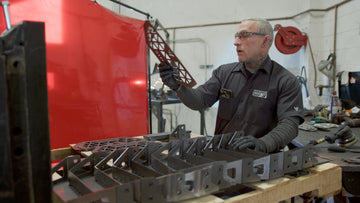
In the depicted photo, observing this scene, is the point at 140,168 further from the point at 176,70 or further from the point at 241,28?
the point at 241,28

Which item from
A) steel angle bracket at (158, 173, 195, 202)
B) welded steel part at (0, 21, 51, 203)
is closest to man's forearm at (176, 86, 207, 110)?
steel angle bracket at (158, 173, 195, 202)

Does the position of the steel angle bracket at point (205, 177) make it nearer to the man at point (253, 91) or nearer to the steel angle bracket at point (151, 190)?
the steel angle bracket at point (151, 190)

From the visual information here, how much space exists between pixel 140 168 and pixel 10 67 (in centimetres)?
60

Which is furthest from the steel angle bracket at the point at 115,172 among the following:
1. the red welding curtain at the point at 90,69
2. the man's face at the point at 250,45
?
the red welding curtain at the point at 90,69

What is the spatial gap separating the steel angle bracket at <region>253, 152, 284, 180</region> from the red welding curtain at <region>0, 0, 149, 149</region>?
189 centimetres

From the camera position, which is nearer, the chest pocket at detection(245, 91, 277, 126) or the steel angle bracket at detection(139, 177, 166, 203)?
the steel angle bracket at detection(139, 177, 166, 203)

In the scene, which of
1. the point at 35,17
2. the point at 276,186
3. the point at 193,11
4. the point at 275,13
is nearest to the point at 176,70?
the point at 276,186

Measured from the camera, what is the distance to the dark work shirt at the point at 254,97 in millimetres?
1738

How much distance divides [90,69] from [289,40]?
10.5ft

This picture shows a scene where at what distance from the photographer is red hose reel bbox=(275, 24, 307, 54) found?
414cm

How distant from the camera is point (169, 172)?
952mm

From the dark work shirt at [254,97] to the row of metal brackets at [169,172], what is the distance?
580 mm

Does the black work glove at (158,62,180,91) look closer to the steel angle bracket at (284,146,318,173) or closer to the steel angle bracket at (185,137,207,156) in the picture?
the steel angle bracket at (185,137,207,156)

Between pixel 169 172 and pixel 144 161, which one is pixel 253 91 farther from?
pixel 169 172
